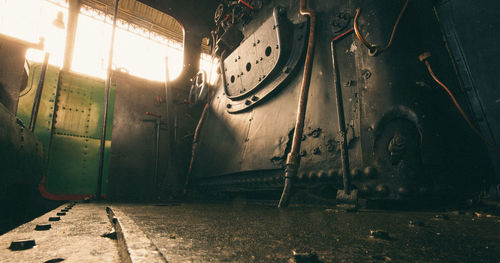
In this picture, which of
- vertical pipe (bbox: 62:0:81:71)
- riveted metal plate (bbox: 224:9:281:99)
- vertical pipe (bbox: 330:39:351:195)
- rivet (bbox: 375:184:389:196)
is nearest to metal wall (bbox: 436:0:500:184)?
rivet (bbox: 375:184:389:196)

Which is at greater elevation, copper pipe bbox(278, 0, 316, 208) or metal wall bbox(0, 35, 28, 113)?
metal wall bbox(0, 35, 28, 113)

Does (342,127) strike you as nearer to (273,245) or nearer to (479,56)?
(479,56)

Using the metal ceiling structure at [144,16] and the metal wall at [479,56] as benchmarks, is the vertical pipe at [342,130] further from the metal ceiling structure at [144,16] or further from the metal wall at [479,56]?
→ the metal ceiling structure at [144,16]

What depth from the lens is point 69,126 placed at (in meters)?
3.87

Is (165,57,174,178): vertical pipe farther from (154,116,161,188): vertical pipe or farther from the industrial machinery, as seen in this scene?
the industrial machinery

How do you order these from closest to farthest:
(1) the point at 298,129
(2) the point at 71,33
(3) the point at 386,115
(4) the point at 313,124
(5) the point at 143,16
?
(3) the point at 386,115 → (1) the point at 298,129 → (4) the point at 313,124 → (2) the point at 71,33 → (5) the point at 143,16

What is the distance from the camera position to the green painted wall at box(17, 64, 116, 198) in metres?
3.59

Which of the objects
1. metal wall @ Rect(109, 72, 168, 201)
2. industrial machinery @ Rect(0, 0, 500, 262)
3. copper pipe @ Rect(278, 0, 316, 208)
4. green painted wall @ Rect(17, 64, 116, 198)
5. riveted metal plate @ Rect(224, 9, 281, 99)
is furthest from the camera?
metal wall @ Rect(109, 72, 168, 201)

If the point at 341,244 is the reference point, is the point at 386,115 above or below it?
above

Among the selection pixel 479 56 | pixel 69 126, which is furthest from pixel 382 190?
pixel 69 126

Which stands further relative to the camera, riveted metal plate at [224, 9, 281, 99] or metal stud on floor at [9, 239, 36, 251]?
riveted metal plate at [224, 9, 281, 99]

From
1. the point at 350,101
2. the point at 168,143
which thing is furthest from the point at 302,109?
the point at 168,143

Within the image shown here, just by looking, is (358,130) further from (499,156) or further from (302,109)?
(499,156)

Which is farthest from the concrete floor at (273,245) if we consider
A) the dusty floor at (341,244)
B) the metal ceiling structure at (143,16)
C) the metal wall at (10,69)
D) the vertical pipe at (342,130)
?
the metal ceiling structure at (143,16)
